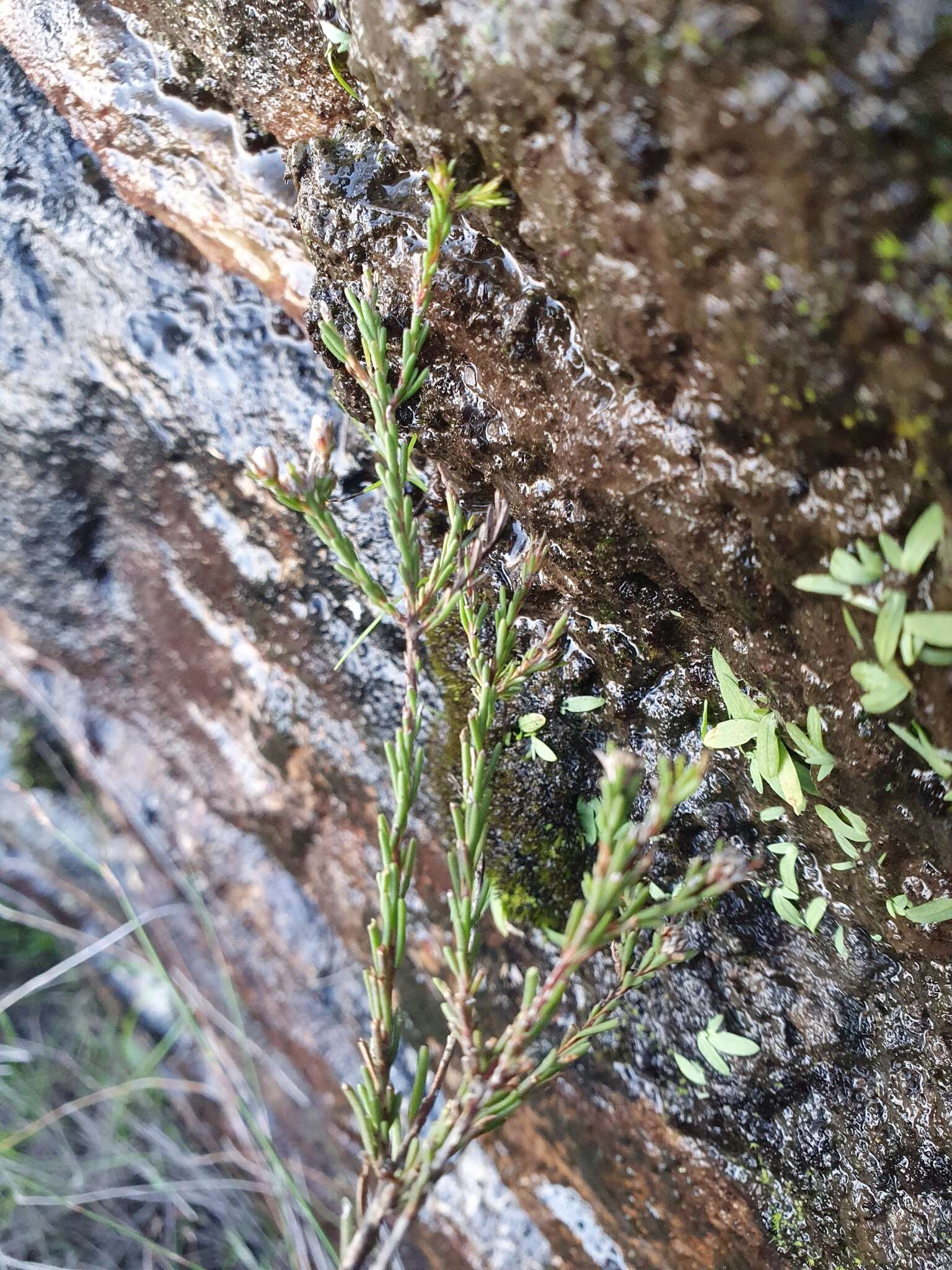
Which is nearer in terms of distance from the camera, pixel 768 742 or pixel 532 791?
pixel 768 742

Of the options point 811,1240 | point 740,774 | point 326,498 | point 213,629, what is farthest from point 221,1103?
point 326,498

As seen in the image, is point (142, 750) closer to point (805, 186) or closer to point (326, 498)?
point (326, 498)

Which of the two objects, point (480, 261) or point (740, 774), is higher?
point (480, 261)

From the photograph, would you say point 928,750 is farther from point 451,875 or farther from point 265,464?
point 265,464

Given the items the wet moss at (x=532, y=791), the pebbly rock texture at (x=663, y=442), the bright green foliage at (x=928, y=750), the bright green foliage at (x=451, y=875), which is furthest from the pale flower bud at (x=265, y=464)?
the bright green foliage at (x=928, y=750)

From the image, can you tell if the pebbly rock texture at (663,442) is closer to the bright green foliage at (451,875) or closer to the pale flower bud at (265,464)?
the bright green foliage at (451,875)

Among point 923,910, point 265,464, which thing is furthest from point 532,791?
point 265,464
